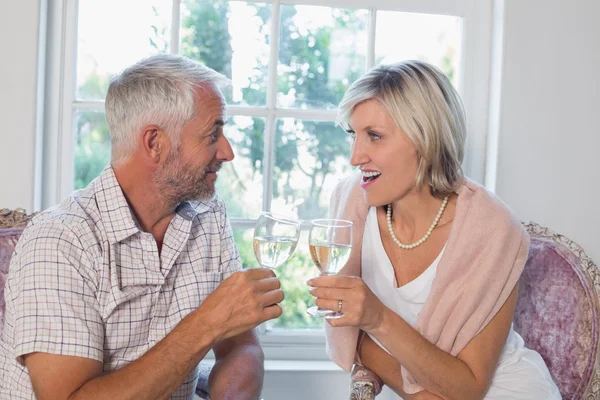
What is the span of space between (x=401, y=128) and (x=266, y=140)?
0.71 meters

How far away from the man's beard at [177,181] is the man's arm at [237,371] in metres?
0.42

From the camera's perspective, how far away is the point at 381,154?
1.86 meters

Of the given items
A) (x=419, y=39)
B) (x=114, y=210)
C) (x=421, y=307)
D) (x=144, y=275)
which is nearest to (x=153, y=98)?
(x=114, y=210)

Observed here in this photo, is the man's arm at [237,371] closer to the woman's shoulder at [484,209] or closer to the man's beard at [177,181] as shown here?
the man's beard at [177,181]

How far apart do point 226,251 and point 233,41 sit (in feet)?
2.80

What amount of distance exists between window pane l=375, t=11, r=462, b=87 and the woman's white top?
0.76 metres

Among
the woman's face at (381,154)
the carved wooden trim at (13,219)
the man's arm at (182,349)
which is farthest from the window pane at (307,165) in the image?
the man's arm at (182,349)

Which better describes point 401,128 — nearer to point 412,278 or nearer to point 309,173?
point 412,278

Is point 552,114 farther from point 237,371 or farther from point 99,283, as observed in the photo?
point 99,283

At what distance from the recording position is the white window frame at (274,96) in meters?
2.32

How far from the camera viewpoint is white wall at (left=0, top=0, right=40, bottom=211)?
2137 mm

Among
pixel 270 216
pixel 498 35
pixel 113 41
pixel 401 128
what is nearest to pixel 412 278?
pixel 401 128

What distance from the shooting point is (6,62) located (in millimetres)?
2137

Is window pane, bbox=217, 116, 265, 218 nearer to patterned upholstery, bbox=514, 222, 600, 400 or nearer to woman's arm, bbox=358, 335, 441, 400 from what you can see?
woman's arm, bbox=358, 335, 441, 400
